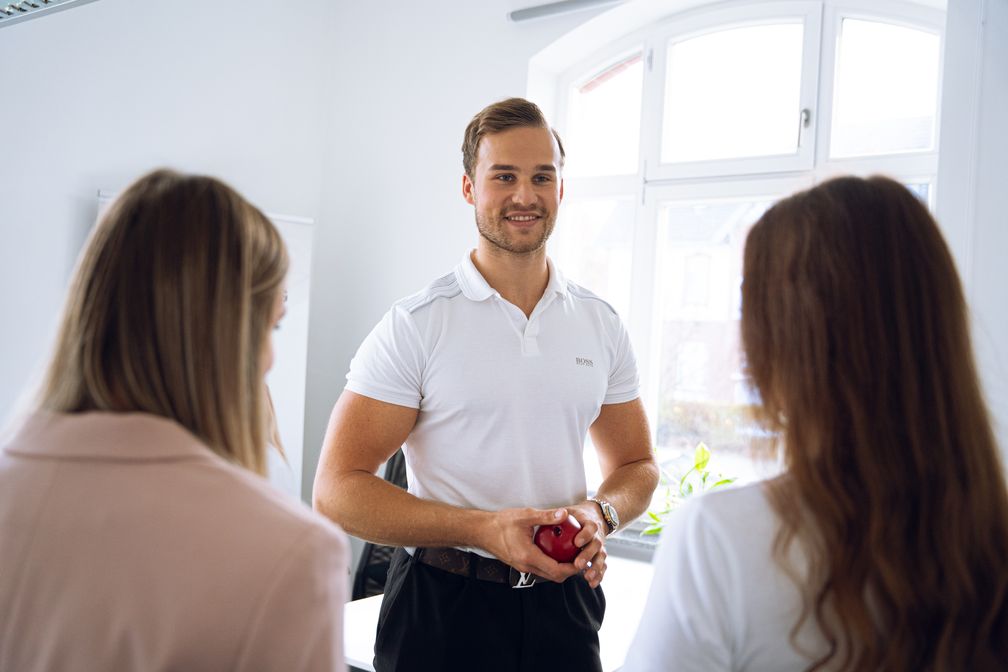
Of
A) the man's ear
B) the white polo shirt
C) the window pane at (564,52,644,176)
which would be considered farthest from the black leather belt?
the window pane at (564,52,644,176)

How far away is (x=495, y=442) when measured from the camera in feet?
5.86

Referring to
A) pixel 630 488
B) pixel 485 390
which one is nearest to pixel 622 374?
Result: pixel 630 488

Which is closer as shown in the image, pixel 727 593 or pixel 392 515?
pixel 727 593

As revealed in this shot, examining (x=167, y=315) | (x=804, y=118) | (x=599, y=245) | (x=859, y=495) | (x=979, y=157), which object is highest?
(x=804, y=118)

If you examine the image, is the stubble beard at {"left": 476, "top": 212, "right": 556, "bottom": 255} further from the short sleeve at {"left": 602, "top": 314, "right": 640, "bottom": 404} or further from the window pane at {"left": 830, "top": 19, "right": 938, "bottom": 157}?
the window pane at {"left": 830, "top": 19, "right": 938, "bottom": 157}

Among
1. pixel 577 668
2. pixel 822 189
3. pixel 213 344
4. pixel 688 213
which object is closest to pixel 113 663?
pixel 213 344

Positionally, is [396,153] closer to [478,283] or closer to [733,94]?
[733,94]

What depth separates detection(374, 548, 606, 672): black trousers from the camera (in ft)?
5.57

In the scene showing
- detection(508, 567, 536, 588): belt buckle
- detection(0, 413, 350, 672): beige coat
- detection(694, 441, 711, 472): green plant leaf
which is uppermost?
detection(0, 413, 350, 672): beige coat

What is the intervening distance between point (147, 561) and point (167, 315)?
24 centimetres

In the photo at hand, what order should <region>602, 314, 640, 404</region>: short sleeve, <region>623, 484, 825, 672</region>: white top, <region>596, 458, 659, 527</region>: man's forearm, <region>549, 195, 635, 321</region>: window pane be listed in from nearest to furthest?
<region>623, 484, 825, 672</region>: white top < <region>596, 458, 659, 527</region>: man's forearm < <region>602, 314, 640, 404</region>: short sleeve < <region>549, 195, 635, 321</region>: window pane

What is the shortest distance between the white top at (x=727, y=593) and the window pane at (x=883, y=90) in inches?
110

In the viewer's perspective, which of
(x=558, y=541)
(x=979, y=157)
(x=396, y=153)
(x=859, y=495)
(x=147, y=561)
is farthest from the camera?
(x=396, y=153)

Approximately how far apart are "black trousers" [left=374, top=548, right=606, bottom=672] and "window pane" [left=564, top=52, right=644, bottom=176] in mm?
2556
